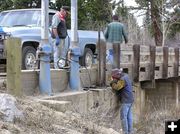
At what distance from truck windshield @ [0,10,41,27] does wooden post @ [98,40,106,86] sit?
1.73 metres

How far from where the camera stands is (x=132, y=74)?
1583 cm

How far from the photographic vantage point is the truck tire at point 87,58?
14291 mm

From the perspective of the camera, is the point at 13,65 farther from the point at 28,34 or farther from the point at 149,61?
the point at 149,61

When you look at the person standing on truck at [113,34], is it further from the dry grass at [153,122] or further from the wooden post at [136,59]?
the dry grass at [153,122]

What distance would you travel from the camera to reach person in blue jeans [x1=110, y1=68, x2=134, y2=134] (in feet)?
37.3

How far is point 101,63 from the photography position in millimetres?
13336

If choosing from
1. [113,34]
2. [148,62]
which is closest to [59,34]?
[113,34]

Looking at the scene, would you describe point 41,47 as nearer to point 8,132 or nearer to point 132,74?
point 8,132

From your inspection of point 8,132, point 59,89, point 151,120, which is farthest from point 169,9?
point 8,132

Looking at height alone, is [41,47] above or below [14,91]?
above

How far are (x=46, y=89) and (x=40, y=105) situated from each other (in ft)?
6.95

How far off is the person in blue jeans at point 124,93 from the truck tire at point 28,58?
6.67ft

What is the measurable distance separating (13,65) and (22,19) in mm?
5084

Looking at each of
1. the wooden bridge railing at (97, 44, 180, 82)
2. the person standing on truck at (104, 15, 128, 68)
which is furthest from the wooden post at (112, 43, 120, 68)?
the wooden bridge railing at (97, 44, 180, 82)
